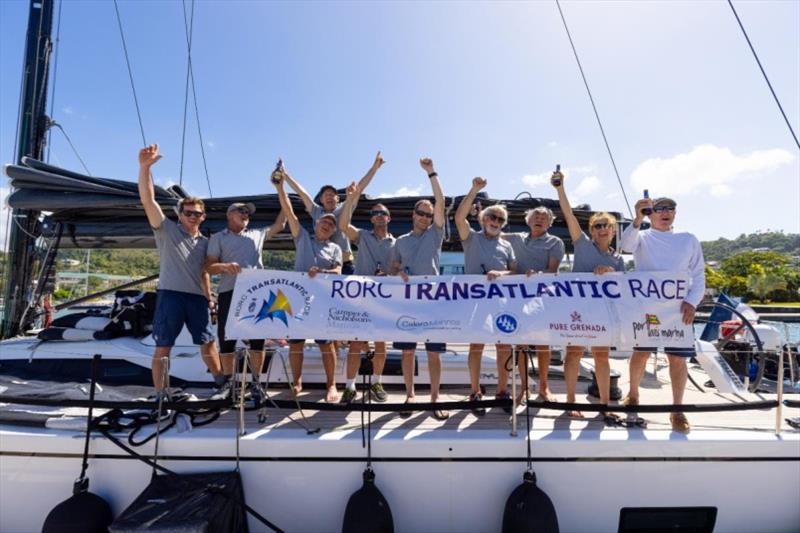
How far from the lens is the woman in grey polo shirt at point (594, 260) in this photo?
10.1 feet

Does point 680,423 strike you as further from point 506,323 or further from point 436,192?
point 436,192

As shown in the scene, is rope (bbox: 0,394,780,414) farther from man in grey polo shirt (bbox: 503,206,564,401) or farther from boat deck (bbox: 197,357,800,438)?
man in grey polo shirt (bbox: 503,206,564,401)

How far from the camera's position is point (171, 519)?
2.13 meters

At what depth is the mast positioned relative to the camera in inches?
183

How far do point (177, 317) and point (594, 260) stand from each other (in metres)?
3.60

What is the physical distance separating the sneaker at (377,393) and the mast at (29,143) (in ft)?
14.7

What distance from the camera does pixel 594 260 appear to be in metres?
3.33

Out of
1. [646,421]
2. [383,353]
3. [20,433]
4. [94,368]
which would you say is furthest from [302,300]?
[646,421]

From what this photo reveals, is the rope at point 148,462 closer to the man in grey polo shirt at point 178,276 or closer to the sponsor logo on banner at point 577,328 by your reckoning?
the man in grey polo shirt at point 178,276

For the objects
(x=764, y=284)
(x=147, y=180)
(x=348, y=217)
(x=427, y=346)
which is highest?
(x=147, y=180)

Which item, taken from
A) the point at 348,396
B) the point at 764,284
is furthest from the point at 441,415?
the point at 764,284

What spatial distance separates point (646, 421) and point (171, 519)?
3307mm

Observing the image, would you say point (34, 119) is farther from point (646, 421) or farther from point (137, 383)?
point (646, 421)

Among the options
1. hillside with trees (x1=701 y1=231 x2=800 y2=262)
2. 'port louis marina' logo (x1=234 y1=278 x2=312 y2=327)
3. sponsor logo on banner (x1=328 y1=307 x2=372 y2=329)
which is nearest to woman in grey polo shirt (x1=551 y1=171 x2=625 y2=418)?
sponsor logo on banner (x1=328 y1=307 x2=372 y2=329)
